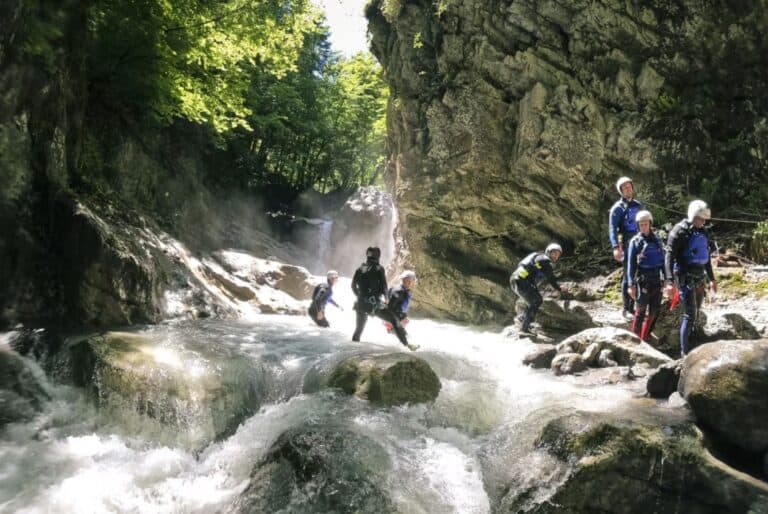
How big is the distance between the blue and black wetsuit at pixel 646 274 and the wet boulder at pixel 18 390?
922cm

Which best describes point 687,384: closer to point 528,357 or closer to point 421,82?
point 528,357

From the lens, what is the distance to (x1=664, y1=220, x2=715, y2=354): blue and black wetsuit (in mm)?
7145

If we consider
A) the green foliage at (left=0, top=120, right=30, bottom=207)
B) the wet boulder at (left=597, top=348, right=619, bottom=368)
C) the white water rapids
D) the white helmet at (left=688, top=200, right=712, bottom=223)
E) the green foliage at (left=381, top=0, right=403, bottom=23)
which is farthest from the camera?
the green foliage at (left=381, top=0, right=403, bottom=23)

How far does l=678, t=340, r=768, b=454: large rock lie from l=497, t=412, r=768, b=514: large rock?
29cm

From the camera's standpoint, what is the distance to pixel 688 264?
7.20 m

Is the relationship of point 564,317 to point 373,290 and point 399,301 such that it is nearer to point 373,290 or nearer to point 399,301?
point 399,301

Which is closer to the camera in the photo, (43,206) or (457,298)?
(43,206)

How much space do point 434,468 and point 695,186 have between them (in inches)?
406

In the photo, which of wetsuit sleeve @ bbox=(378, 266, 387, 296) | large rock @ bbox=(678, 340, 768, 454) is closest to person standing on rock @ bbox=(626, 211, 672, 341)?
large rock @ bbox=(678, 340, 768, 454)

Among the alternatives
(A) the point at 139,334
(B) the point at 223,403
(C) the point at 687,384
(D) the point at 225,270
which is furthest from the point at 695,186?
(D) the point at 225,270

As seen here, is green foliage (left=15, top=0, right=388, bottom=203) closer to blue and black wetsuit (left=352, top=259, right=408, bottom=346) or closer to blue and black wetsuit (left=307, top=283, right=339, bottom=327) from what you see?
blue and black wetsuit (left=307, top=283, right=339, bottom=327)

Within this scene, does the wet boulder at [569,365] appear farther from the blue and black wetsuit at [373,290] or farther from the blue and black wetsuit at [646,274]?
the blue and black wetsuit at [373,290]

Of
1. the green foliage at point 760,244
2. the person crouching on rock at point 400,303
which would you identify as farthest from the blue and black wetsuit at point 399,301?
the green foliage at point 760,244

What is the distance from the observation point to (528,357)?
347 inches
